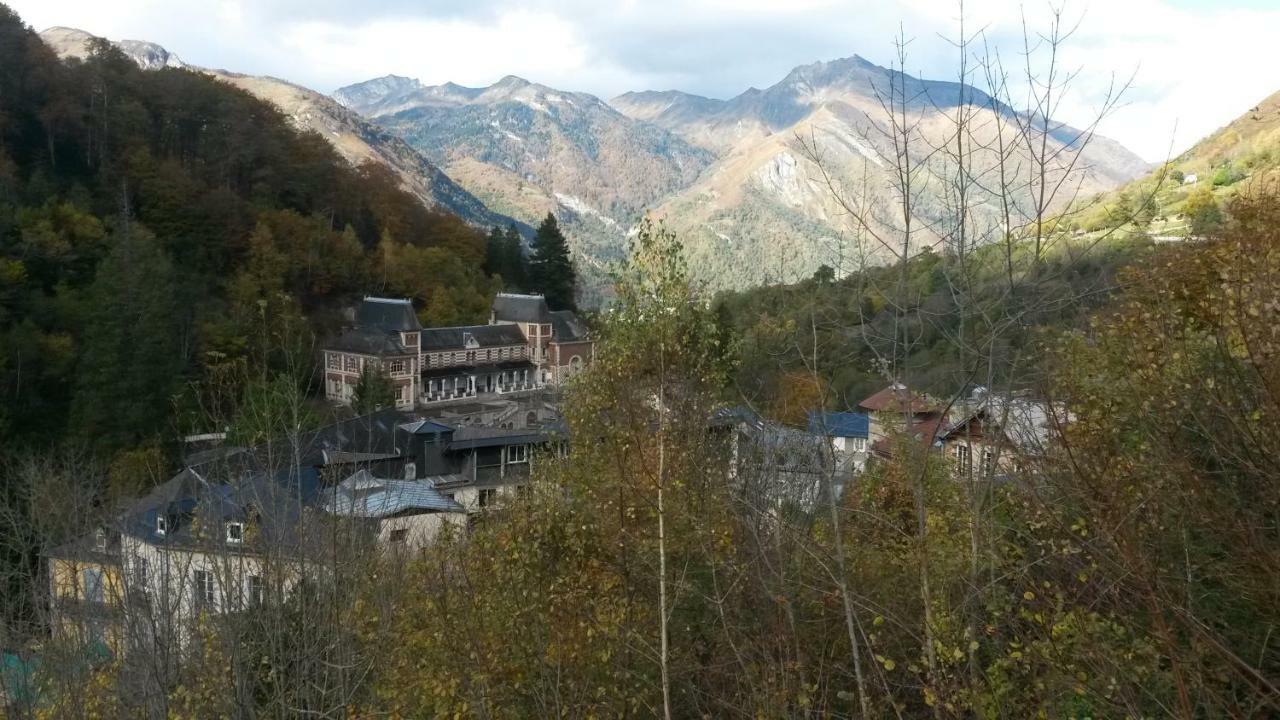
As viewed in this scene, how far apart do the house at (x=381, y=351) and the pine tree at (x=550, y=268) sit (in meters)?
9.80

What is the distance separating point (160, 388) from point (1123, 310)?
20.9 meters

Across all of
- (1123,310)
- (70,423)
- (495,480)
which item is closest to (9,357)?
(70,423)

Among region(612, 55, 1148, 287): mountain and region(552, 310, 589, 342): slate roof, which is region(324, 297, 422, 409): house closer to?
region(552, 310, 589, 342): slate roof

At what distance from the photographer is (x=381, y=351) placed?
30.7 meters

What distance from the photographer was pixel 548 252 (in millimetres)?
41656

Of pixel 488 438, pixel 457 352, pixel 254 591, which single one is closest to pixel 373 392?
pixel 488 438

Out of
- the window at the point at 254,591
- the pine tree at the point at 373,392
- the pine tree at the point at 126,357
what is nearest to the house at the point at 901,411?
the window at the point at 254,591

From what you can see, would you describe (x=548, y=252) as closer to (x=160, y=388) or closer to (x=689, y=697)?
(x=160, y=388)

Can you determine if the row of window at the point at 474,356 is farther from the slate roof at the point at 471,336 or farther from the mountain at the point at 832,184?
the mountain at the point at 832,184

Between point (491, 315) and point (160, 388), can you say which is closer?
point (160, 388)

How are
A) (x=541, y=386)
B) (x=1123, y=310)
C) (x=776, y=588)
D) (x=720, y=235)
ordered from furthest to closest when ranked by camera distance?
(x=720, y=235), (x=541, y=386), (x=1123, y=310), (x=776, y=588)

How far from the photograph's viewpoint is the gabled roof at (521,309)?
36.7 m

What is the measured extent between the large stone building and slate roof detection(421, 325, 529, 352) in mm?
38

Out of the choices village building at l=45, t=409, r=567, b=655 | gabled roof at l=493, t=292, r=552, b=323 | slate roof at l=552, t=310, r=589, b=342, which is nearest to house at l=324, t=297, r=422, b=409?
gabled roof at l=493, t=292, r=552, b=323
